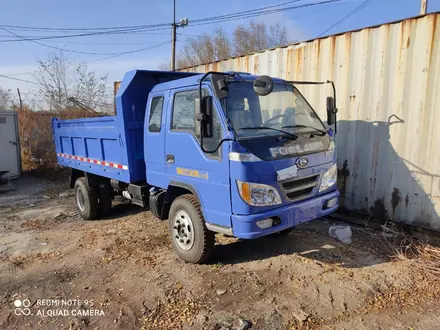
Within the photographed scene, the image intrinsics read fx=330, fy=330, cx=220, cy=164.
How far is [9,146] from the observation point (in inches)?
411

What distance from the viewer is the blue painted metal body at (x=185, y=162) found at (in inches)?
134

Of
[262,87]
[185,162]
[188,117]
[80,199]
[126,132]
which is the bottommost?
[80,199]

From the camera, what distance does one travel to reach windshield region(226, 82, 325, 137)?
11.8 feet

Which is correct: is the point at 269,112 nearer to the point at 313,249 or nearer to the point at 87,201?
the point at 313,249

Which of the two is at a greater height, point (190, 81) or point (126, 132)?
point (190, 81)

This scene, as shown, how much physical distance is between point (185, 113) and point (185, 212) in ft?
3.99

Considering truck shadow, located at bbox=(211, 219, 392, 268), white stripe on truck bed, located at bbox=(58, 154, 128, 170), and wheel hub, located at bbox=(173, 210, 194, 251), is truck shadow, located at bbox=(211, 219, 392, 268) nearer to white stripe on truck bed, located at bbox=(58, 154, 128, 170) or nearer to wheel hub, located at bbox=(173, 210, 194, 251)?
wheel hub, located at bbox=(173, 210, 194, 251)

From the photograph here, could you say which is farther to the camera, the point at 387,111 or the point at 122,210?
the point at 122,210

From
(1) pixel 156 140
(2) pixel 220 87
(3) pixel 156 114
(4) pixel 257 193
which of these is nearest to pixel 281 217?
(4) pixel 257 193

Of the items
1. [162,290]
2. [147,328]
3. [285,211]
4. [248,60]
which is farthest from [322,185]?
[248,60]

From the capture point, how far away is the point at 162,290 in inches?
144

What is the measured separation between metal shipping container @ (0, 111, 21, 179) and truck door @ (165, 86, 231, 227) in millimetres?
8386

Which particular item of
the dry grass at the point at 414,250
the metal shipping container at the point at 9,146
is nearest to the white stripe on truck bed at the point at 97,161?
the dry grass at the point at 414,250

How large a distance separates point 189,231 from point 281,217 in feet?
4.02
